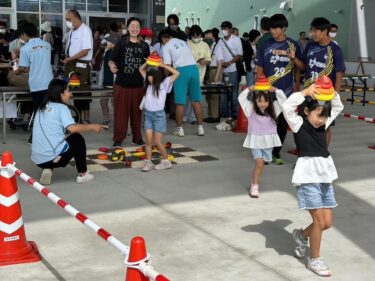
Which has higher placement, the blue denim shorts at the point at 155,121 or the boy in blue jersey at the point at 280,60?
the boy in blue jersey at the point at 280,60

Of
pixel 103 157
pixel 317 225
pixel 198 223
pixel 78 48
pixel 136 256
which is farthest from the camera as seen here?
pixel 78 48

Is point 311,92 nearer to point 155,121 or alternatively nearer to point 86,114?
point 155,121

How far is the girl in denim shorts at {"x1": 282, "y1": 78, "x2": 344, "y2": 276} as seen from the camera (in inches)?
166

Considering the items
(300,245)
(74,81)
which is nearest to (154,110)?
(74,81)

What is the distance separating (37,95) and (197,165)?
2817mm

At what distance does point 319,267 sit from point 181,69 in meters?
5.69

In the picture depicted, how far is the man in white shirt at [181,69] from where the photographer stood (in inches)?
368

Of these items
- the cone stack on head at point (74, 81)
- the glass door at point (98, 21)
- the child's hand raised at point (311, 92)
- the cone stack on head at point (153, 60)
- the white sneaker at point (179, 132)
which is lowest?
the white sneaker at point (179, 132)

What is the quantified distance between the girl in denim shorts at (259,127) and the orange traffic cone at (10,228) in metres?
2.58

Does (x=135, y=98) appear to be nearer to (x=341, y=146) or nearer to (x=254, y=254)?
(x=341, y=146)

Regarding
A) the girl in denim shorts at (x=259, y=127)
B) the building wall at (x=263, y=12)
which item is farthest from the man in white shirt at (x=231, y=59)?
the building wall at (x=263, y=12)

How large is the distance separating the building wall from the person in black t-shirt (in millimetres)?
13537

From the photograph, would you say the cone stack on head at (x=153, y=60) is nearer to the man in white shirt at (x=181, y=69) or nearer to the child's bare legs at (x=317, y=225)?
the man in white shirt at (x=181, y=69)

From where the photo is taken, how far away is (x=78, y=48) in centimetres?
958
